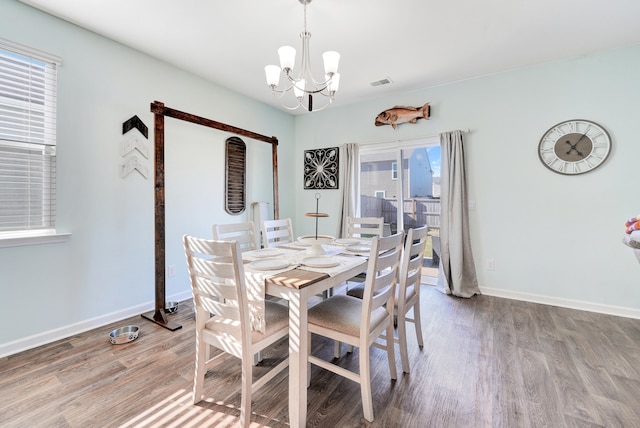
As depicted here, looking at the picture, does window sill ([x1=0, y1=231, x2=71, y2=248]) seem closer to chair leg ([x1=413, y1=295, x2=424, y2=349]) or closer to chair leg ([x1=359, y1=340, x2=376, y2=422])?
chair leg ([x1=359, y1=340, x2=376, y2=422])

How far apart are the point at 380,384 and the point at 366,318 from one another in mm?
618

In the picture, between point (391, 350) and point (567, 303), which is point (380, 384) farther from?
point (567, 303)

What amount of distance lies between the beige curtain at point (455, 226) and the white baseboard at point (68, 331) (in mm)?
3431

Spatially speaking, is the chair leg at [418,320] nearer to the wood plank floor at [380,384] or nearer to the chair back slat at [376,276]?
the wood plank floor at [380,384]

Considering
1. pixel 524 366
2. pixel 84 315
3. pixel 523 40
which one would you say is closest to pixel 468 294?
pixel 524 366

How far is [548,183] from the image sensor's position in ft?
10.1

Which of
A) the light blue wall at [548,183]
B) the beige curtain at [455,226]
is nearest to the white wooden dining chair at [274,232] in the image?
the beige curtain at [455,226]

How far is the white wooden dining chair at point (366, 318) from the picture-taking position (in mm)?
1461

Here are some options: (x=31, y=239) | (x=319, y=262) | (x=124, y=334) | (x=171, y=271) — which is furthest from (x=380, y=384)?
(x=31, y=239)

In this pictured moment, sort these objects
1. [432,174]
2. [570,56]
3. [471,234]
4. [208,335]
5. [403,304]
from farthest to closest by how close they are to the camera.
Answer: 1. [432,174]
2. [471,234]
3. [570,56]
4. [403,304]
5. [208,335]

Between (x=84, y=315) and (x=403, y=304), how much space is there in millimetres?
2708

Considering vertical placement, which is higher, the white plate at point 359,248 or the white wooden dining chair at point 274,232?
the white wooden dining chair at point 274,232

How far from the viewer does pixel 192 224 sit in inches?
131

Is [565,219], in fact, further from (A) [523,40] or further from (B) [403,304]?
(B) [403,304]
